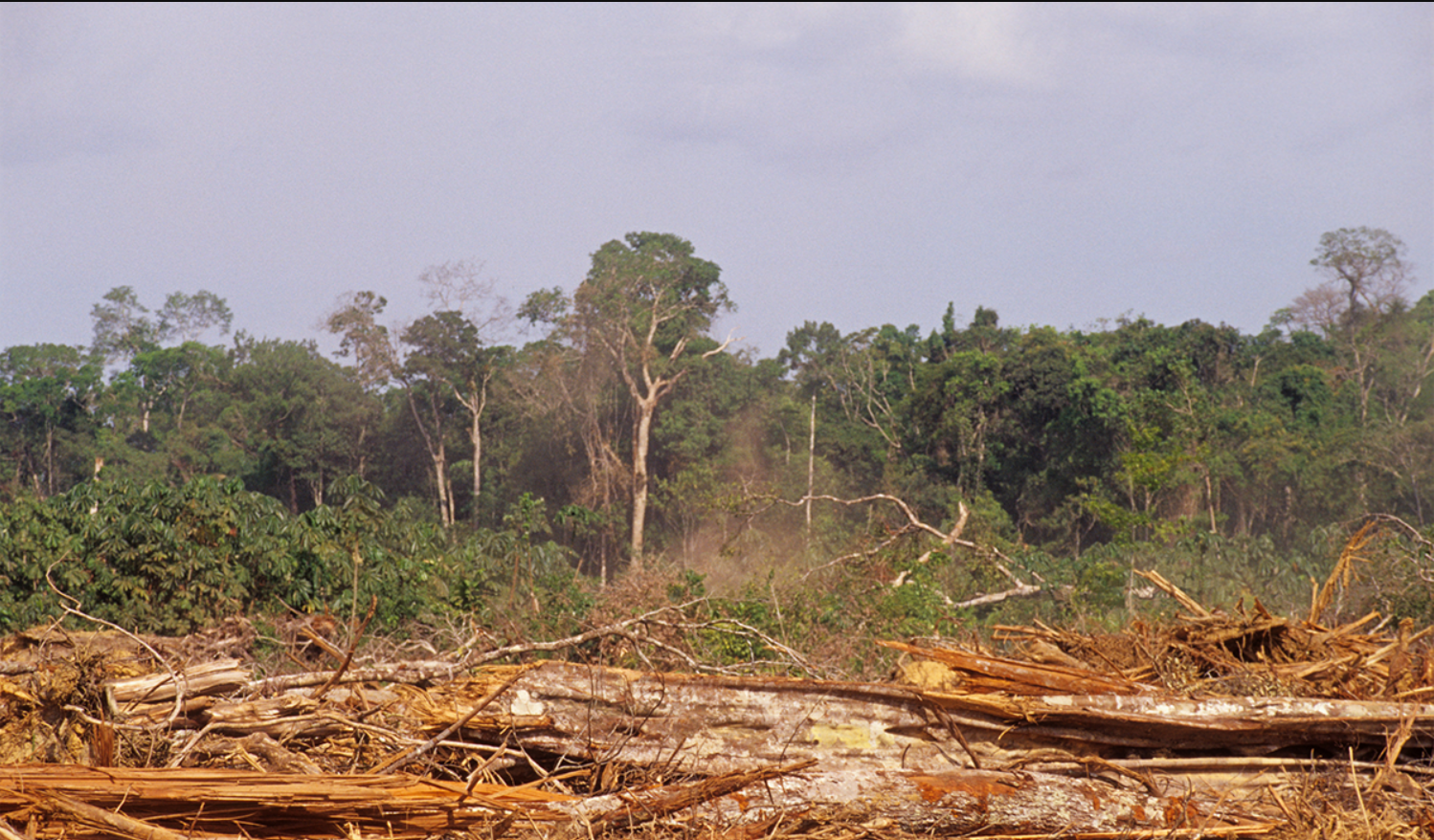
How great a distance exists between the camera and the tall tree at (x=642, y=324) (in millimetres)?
29281

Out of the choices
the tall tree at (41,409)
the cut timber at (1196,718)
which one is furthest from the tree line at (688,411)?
the cut timber at (1196,718)

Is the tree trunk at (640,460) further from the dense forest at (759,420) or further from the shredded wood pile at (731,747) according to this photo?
the shredded wood pile at (731,747)

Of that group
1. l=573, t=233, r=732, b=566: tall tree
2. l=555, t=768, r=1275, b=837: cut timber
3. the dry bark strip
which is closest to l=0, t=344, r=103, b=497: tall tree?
l=573, t=233, r=732, b=566: tall tree

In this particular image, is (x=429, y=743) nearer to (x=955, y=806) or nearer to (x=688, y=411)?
(x=955, y=806)

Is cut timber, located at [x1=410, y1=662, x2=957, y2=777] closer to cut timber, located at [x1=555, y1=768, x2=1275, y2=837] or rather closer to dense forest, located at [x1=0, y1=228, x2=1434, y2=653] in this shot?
cut timber, located at [x1=555, y1=768, x2=1275, y2=837]

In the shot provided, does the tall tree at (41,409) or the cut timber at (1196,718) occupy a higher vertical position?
the tall tree at (41,409)

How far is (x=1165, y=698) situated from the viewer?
403 cm

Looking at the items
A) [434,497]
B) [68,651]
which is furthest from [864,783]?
[434,497]

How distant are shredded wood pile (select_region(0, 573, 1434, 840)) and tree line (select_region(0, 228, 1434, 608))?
20.9m

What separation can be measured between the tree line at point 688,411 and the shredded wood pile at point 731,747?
68.6 feet

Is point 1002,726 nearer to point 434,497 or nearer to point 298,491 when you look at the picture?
point 434,497

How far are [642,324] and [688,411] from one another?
2937 mm

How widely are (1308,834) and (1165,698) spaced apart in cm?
67

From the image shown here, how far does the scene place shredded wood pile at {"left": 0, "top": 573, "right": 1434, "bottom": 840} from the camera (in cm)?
338
